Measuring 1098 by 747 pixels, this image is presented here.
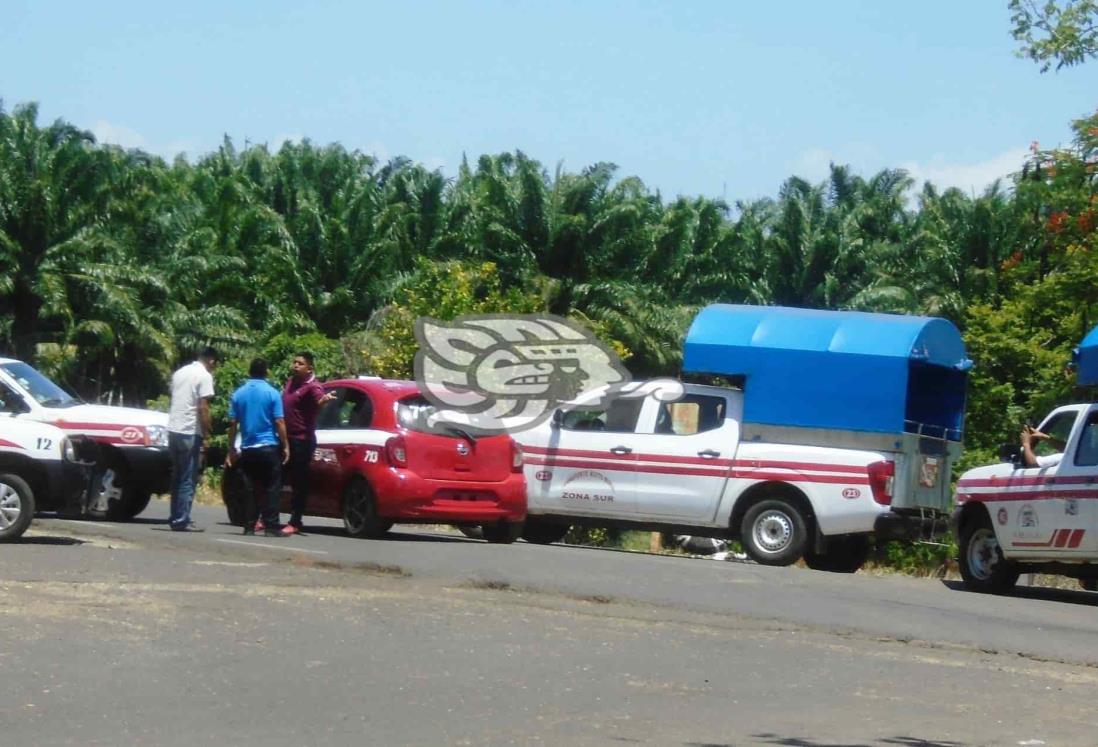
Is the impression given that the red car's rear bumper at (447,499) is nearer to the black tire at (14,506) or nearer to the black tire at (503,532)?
the black tire at (503,532)

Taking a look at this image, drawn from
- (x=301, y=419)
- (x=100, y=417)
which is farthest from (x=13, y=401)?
(x=301, y=419)

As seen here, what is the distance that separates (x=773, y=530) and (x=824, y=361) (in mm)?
1887

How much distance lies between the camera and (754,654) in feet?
32.8

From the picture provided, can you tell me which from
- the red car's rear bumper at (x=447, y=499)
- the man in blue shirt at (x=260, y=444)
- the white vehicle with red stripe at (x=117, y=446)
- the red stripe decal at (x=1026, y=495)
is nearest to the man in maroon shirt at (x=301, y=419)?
the man in blue shirt at (x=260, y=444)

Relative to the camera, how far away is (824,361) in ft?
57.3

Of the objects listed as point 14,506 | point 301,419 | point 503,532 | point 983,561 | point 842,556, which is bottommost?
point 14,506

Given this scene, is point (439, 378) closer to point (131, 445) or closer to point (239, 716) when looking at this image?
point (131, 445)

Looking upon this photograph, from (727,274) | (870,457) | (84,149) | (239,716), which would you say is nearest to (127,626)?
(239,716)

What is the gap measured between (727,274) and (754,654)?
34713 millimetres

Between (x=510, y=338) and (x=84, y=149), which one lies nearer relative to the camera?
(x=510, y=338)

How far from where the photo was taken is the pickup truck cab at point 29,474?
1364 cm

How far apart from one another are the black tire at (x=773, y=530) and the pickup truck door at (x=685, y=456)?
17.6 inches

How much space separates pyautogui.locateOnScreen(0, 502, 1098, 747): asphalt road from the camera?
24.4ft

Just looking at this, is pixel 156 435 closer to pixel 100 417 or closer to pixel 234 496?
pixel 100 417
